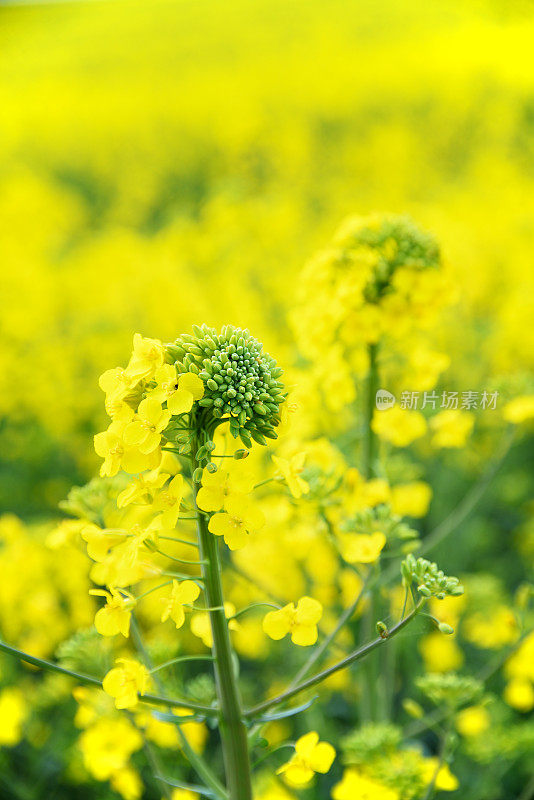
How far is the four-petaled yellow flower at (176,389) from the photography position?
82 centimetres

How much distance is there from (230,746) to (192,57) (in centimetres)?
617

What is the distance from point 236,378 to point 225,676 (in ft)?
1.47

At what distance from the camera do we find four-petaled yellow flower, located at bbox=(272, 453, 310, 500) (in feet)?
3.04

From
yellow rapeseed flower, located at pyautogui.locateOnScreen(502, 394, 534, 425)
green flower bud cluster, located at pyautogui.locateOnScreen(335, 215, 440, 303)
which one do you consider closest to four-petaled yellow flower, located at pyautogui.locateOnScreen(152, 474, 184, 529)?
green flower bud cluster, located at pyautogui.locateOnScreen(335, 215, 440, 303)

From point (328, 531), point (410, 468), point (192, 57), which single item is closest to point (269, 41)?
point (192, 57)

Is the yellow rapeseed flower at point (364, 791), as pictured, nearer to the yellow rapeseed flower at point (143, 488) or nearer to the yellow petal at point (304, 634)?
the yellow petal at point (304, 634)

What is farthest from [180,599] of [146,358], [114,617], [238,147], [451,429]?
[238,147]

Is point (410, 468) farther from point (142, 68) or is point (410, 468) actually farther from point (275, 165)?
point (142, 68)

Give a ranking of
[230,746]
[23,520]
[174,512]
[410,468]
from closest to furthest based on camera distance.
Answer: [174,512]
[230,746]
[410,468]
[23,520]

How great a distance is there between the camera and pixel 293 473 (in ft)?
3.18

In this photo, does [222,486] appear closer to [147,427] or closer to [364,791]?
[147,427]

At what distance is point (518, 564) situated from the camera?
2.75 m

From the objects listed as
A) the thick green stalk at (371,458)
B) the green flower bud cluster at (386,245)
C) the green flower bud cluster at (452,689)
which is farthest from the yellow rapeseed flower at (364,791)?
the green flower bud cluster at (386,245)

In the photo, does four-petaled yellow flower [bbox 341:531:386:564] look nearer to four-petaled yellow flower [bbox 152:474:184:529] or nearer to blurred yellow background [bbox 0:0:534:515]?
four-petaled yellow flower [bbox 152:474:184:529]
